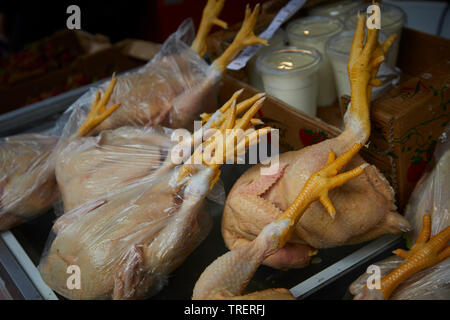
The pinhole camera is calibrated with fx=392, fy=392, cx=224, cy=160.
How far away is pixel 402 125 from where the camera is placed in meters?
1.22

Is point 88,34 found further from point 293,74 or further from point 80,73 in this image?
point 293,74

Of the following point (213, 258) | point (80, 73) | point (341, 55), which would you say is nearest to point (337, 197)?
point (213, 258)

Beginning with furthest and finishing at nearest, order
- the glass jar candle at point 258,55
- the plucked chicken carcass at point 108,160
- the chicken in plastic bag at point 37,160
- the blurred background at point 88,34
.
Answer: the blurred background at point 88,34
the glass jar candle at point 258,55
the chicken in plastic bag at point 37,160
the plucked chicken carcass at point 108,160

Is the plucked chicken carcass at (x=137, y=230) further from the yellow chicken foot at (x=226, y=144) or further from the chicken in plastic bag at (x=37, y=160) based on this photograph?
the chicken in plastic bag at (x=37, y=160)

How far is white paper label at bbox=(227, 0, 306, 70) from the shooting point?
172cm

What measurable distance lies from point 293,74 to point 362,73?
1.11 ft

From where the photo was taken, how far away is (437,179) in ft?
4.09

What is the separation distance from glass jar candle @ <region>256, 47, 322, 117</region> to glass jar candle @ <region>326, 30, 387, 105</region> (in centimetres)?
6

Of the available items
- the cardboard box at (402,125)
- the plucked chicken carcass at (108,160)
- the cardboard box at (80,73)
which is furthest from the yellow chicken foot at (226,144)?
the cardboard box at (80,73)

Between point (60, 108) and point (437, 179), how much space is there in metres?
1.78

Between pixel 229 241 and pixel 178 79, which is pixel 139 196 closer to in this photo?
pixel 229 241

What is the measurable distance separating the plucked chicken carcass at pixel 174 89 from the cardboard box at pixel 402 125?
0.32 metres

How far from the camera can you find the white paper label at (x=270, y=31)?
1716mm
